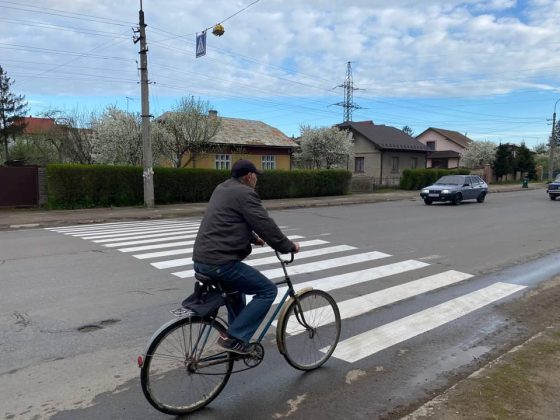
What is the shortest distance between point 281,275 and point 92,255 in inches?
164

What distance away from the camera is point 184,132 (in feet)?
93.8

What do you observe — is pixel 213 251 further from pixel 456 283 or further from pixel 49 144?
pixel 49 144

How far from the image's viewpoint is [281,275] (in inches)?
307

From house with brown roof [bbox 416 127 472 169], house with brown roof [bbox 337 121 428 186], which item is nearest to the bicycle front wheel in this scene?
house with brown roof [bbox 337 121 428 186]

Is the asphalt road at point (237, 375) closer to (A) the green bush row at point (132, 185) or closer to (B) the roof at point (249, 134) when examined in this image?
(A) the green bush row at point (132, 185)

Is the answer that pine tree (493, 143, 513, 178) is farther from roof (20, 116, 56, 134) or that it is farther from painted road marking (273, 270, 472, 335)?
painted road marking (273, 270, 472, 335)

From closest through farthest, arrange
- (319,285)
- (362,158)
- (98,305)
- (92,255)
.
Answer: (98,305) < (319,285) < (92,255) < (362,158)

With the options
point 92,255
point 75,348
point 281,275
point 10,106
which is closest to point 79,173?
point 92,255

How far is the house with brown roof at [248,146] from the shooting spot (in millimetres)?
33353

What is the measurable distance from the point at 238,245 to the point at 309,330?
1296 mm

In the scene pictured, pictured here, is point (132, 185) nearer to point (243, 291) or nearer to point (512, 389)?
point (243, 291)

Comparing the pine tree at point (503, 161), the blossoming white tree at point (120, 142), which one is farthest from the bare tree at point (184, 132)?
the pine tree at point (503, 161)

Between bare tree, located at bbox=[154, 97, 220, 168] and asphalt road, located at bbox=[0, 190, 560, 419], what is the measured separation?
59.8 feet

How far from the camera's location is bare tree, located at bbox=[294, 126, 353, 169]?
3944 centimetres
